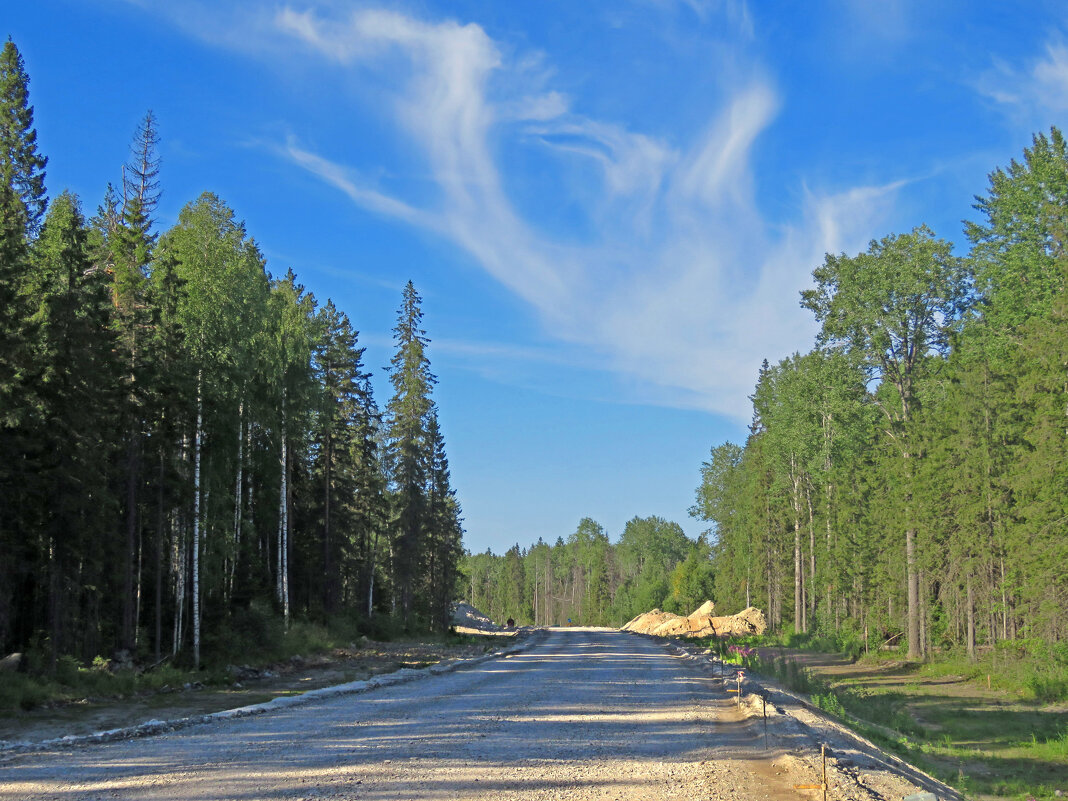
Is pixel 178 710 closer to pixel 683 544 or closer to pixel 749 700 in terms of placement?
pixel 749 700

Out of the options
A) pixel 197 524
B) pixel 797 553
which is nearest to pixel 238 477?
pixel 197 524

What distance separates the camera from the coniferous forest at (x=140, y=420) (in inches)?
731

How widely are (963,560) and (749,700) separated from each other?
55.5ft

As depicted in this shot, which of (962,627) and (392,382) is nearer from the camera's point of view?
(962,627)

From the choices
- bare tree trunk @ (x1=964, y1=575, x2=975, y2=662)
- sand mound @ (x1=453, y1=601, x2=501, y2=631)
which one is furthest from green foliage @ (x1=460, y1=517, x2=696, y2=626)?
bare tree trunk @ (x1=964, y1=575, x2=975, y2=662)

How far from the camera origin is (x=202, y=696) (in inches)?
711

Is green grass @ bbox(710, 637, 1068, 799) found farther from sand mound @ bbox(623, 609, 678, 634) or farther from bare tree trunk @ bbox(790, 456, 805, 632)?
sand mound @ bbox(623, 609, 678, 634)

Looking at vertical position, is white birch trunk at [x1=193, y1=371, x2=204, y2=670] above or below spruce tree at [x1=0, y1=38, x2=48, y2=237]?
below

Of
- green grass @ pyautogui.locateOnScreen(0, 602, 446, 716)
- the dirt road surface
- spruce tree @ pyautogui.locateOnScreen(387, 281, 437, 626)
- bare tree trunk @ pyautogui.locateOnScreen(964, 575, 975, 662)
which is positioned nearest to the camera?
the dirt road surface

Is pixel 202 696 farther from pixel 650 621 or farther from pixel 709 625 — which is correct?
pixel 650 621

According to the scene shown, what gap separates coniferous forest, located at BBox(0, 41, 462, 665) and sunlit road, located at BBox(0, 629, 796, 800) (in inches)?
354

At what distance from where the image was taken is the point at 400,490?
4750cm

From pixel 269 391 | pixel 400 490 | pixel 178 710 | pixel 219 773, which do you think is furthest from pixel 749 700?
pixel 400 490

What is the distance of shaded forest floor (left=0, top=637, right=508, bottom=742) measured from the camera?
1362 cm
